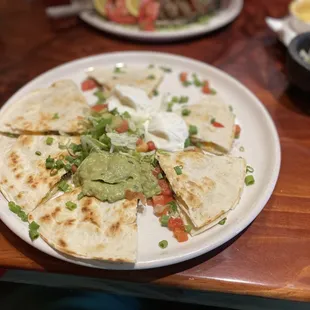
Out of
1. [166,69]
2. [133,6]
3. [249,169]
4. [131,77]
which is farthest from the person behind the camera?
[133,6]

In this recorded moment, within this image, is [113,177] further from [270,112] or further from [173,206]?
[270,112]

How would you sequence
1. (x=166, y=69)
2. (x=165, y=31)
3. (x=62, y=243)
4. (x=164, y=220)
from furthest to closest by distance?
(x=165, y=31) → (x=166, y=69) → (x=164, y=220) → (x=62, y=243)

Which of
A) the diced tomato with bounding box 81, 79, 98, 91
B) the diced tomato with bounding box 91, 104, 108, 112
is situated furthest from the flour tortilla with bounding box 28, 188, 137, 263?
the diced tomato with bounding box 81, 79, 98, 91

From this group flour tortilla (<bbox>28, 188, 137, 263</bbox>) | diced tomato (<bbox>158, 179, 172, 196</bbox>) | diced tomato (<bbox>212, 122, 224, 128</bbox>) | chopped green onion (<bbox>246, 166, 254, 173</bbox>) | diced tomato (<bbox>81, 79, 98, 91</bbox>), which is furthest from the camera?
diced tomato (<bbox>81, 79, 98, 91</bbox>)

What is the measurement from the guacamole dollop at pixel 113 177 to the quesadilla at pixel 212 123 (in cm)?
30

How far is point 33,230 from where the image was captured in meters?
1.37

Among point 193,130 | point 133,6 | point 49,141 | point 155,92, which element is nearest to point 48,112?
point 49,141

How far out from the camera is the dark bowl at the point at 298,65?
1.96m

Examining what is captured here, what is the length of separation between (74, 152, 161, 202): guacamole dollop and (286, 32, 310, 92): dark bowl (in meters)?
0.92

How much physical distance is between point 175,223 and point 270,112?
2.92 ft

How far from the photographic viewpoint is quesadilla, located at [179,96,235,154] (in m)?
1.74

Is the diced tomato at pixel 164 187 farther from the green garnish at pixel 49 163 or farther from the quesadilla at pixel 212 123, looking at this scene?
the green garnish at pixel 49 163

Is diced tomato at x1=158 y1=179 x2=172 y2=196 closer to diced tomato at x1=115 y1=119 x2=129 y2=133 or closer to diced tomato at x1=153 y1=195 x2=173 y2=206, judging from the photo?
diced tomato at x1=153 y1=195 x2=173 y2=206

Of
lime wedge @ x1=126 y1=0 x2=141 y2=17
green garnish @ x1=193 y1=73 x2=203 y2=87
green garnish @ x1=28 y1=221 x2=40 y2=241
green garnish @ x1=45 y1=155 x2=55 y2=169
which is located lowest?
green garnish @ x1=193 y1=73 x2=203 y2=87
